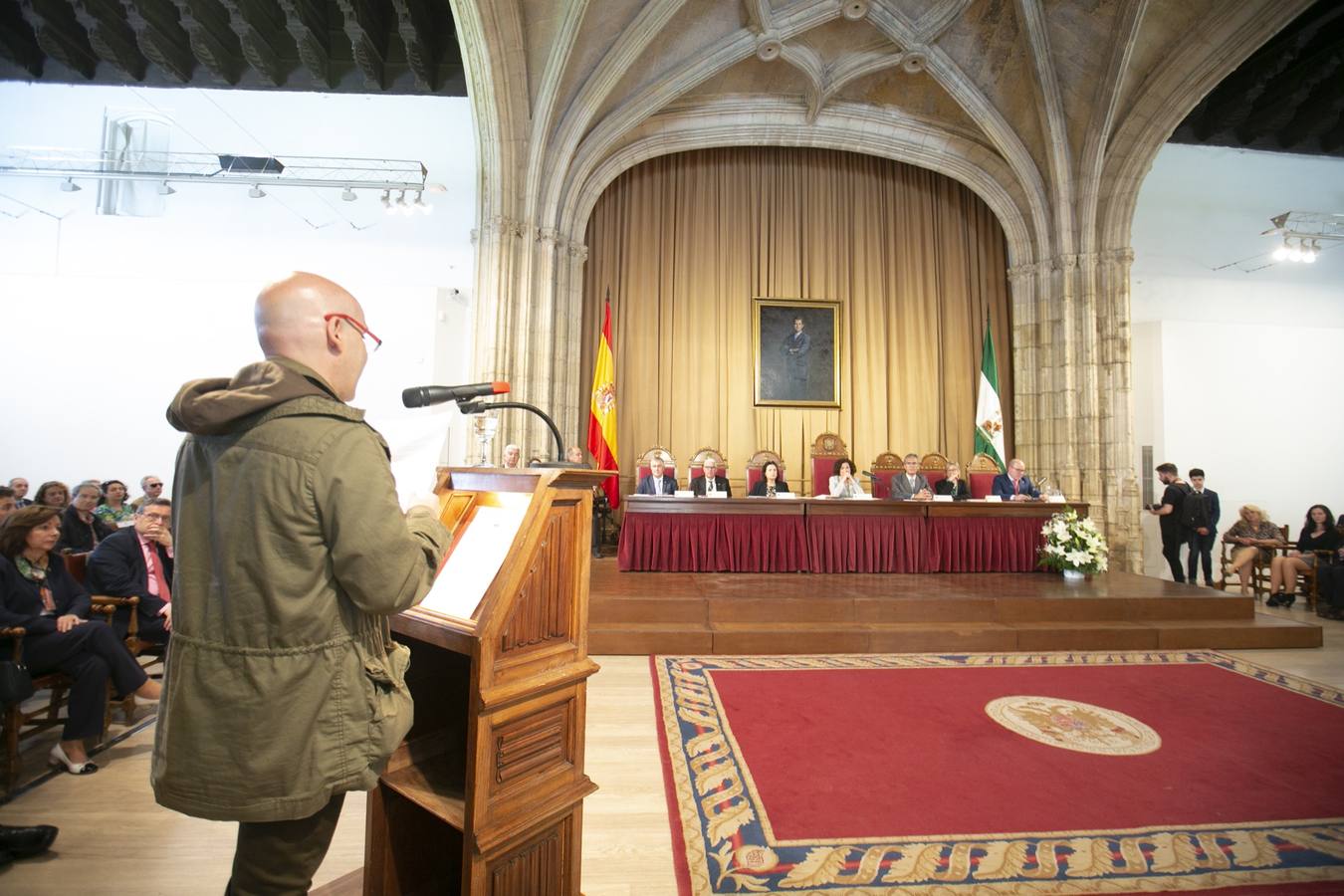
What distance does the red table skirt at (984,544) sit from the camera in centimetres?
564

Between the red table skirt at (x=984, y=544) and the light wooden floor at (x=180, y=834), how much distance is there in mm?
3887

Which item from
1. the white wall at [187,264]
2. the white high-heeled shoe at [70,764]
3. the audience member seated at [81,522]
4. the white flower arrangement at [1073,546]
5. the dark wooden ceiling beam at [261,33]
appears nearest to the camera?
the white high-heeled shoe at [70,764]

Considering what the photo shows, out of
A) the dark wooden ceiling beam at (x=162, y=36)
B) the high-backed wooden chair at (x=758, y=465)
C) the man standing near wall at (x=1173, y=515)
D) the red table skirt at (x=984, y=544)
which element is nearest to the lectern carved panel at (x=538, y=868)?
the red table skirt at (x=984, y=544)

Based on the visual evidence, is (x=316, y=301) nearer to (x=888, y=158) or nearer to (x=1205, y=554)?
(x=1205, y=554)

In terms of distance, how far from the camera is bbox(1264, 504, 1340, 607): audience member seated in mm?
6125

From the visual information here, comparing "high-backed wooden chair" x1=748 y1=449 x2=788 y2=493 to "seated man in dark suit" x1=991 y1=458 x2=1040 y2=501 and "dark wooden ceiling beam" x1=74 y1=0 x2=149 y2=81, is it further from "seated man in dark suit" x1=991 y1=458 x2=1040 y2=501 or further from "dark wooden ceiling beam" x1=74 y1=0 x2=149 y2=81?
"dark wooden ceiling beam" x1=74 y1=0 x2=149 y2=81

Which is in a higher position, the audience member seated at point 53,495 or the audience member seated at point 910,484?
the audience member seated at point 910,484

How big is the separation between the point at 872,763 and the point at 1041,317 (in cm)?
804

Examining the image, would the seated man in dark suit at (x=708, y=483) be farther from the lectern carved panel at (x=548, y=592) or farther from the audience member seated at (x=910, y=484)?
the lectern carved panel at (x=548, y=592)

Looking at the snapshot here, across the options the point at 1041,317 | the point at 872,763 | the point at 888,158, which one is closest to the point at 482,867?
the point at 872,763

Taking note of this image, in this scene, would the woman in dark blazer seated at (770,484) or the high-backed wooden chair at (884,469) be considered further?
the high-backed wooden chair at (884,469)

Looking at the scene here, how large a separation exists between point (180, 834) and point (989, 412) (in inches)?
356

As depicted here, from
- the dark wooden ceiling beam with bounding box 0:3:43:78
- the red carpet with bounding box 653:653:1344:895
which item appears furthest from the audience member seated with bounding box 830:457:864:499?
the dark wooden ceiling beam with bounding box 0:3:43:78

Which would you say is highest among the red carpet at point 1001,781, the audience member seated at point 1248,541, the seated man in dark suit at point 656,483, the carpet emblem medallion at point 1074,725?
the seated man in dark suit at point 656,483
